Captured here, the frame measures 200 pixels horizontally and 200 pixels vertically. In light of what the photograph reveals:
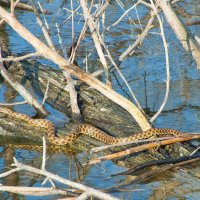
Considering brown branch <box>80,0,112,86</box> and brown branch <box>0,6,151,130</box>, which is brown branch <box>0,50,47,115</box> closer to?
brown branch <box>80,0,112,86</box>

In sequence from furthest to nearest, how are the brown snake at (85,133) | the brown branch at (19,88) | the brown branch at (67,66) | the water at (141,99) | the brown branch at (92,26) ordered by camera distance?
the brown branch at (19,88), the brown branch at (92,26), the brown snake at (85,133), the brown branch at (67,66), the water at (141,99)

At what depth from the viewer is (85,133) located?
400 inches

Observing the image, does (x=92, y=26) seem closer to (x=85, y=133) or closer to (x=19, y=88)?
(x=19, y=88)

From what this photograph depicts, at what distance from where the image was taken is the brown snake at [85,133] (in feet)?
31.4

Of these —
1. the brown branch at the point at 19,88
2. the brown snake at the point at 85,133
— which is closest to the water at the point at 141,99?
the brown snake at the point at 85,133

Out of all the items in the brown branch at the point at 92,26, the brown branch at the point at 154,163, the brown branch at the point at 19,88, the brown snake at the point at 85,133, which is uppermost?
the brown branch at the point at 92,26

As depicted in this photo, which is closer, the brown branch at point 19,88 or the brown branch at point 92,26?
the brown branch at point 92,26

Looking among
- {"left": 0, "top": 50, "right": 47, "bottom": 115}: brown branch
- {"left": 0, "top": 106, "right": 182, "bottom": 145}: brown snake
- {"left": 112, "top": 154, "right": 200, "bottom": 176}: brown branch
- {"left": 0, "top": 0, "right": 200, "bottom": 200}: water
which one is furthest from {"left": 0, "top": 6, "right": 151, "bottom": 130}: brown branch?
{"left": 0, "top": 50, "right": 47, "bottom": 115}: brown branch

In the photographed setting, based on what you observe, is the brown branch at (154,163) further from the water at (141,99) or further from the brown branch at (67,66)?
the brown branch at (67,66)

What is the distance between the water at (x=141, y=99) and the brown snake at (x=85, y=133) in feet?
0.99

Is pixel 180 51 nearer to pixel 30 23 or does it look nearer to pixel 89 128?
pixel 30 23

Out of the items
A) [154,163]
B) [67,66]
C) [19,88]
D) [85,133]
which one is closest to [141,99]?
[85,133]

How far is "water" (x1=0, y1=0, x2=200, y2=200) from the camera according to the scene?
859 centimetres

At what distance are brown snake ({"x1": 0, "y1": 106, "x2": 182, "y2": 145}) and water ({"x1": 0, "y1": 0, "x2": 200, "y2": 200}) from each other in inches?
11.9
